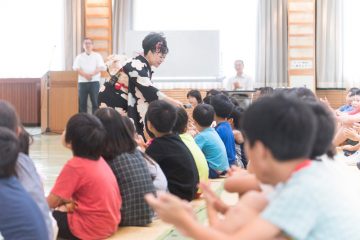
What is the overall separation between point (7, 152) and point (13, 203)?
0.51 ft

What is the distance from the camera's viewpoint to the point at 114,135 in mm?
2666

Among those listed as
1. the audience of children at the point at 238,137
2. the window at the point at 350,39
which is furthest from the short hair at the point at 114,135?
the window at the point at 350,39

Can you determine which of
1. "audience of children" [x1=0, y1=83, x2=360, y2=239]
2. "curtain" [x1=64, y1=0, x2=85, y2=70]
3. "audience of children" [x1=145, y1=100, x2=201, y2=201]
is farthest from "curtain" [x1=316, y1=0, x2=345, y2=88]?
"audience of children" [x1=145, y1=100, x2=201, y2=201]

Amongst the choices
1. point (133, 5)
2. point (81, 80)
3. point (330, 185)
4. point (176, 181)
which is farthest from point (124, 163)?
point (133, 5)

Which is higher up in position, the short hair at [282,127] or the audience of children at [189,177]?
the short hair at [282,127]

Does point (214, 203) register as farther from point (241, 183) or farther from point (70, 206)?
point (70, 206)

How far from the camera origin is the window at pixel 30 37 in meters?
9.67

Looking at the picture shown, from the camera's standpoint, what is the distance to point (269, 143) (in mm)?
1106

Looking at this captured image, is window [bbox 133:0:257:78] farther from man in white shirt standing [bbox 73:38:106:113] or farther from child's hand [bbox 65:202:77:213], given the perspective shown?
child's hand [bbox 65:202:77:213]

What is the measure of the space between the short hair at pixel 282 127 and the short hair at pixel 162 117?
204 centimetres

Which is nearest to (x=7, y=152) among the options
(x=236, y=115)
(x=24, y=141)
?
(x=24, y=141)

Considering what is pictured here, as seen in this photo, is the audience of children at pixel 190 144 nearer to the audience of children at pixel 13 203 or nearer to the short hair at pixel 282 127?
the audience of children at pixel 13 203

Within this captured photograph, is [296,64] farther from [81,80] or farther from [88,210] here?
[88,210]

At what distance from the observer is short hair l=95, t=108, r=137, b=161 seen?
2643mm
